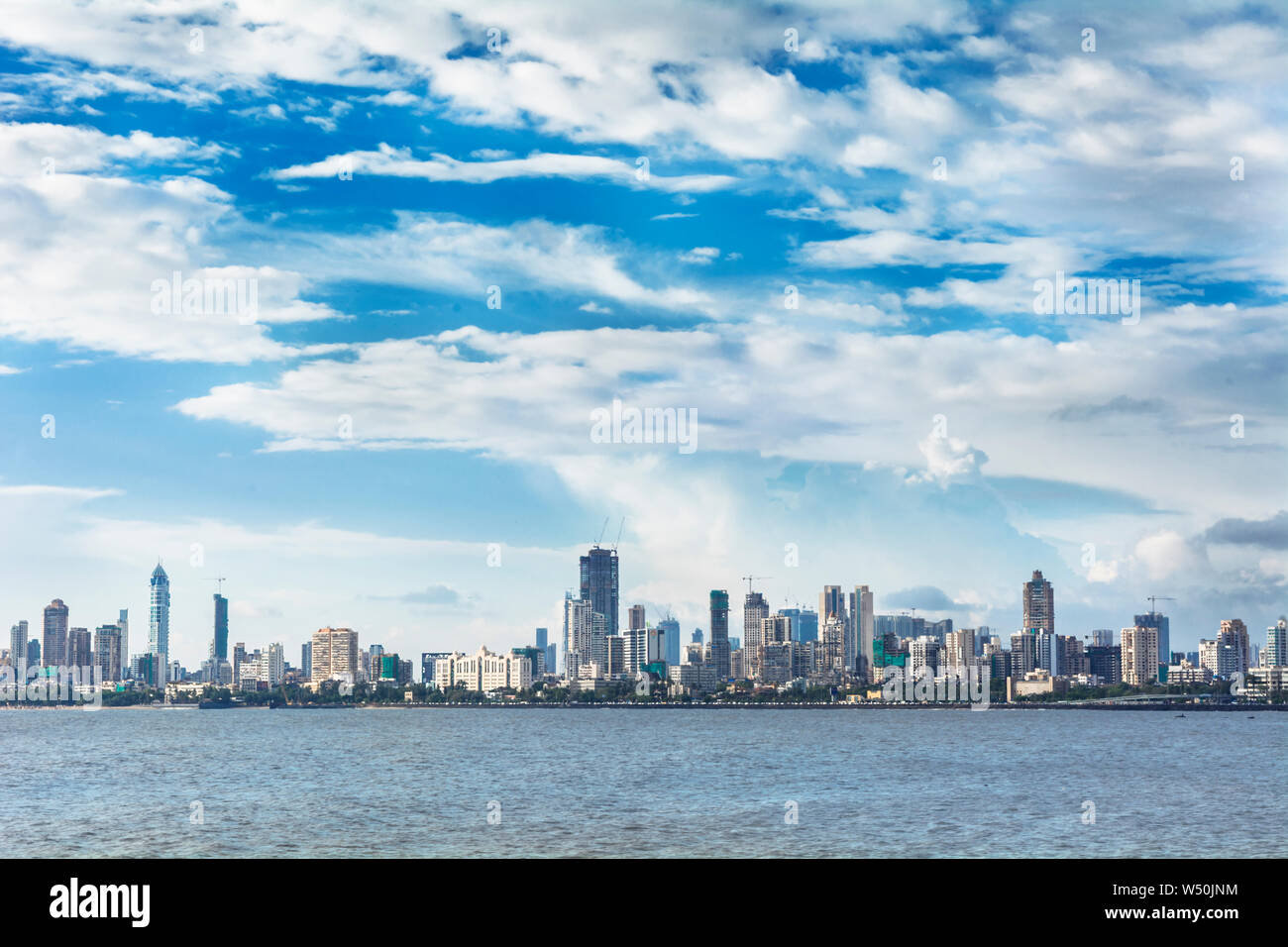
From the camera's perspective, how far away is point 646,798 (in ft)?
208

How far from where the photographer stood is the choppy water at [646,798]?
151 feet

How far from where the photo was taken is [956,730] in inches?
6791

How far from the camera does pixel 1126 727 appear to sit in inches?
7160

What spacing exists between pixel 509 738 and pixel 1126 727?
320 ft

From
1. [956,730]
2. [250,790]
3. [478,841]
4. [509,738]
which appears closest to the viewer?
[478,841]

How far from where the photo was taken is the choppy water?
45.9 m

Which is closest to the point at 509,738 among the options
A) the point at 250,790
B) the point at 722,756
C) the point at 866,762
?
the point at 722,756

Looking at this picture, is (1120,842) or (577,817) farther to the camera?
(577,817)
